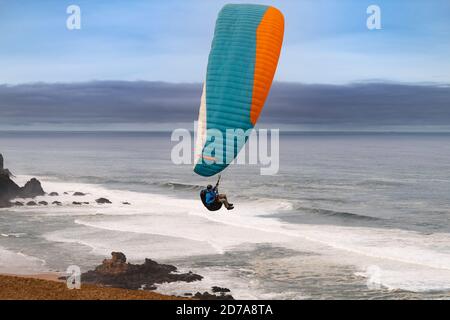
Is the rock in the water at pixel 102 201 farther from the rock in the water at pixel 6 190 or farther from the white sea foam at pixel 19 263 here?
the white sea foam at pixel 19 263

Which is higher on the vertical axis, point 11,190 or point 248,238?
point 11,190

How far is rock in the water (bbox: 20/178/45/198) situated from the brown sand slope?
28446 mm

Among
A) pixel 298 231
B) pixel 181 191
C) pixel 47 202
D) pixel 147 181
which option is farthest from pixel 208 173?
pixel 147 181

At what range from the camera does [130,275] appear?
21.6 metres

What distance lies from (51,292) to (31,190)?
30881mm

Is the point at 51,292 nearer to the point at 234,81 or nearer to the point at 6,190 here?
the point at 234,81

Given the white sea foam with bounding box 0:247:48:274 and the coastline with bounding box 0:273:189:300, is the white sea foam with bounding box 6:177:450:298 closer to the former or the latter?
the white sea foam with bounding box 0:247:48:274

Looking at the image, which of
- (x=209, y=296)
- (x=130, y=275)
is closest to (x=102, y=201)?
(x=130, y=275)

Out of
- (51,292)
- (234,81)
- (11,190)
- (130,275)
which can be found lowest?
(130,275)

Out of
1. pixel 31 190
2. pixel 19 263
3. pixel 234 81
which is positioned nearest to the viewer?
pixel 234 81

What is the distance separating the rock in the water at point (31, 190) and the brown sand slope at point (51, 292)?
28.4 meters

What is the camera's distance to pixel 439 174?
227 ft

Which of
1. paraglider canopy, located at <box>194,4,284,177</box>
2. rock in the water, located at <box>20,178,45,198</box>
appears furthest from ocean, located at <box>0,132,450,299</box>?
paraglider canopy, located at <box>194,4,284,177</box>

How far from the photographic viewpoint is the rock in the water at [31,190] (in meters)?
44.8
